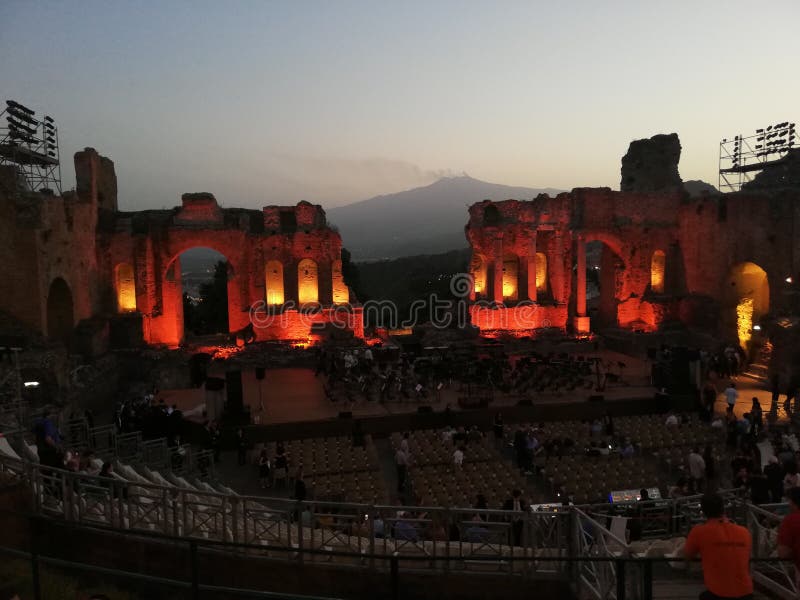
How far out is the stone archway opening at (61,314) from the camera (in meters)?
23.7

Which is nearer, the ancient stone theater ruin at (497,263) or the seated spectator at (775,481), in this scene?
the seated spectator at (775,481)

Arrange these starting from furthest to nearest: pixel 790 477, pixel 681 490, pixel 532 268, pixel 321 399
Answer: pixel 532 268, pixel 321 399, pixel 681 490, pixel 790 477

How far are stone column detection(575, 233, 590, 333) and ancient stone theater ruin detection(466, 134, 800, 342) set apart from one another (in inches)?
2.2

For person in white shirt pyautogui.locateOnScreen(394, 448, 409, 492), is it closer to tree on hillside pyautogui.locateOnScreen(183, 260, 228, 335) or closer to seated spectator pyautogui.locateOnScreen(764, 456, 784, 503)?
seated spectator pyautogui.locateOnScreen(764, 456, 784, 503)

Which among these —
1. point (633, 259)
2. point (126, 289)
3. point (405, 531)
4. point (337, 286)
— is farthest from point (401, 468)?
point (633, 259)

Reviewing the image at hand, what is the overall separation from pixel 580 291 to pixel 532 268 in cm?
310

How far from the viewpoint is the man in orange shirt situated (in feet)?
13.9

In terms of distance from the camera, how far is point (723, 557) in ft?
14.0

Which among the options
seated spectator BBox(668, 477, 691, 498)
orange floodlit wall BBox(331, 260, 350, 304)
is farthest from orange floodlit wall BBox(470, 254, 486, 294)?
seated spectator BBox(668, 477, 691, 498)

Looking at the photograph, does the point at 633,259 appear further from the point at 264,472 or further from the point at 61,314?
the point at 61,314

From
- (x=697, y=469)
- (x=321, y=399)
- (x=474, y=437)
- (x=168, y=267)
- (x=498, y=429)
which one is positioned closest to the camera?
(x=697, y=469)

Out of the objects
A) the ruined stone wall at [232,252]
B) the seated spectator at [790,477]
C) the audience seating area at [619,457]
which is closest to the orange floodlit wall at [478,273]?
the ruined stone wall at [232,252]

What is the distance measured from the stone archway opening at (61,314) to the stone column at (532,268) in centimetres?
2146

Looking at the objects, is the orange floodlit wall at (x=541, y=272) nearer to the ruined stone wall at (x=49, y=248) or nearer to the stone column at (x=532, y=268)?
the stone column at (x=532, y=268)
